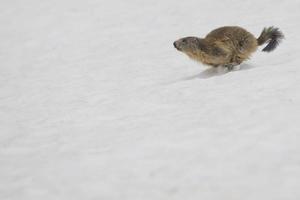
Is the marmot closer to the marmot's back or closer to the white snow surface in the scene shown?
the marmot's back

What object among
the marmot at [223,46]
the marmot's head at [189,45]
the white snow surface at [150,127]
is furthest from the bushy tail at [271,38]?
the marmot's head at [189,45]

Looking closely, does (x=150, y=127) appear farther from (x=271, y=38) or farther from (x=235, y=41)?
(x=271, y=38)

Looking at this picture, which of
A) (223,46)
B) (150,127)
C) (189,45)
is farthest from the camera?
(189,45)

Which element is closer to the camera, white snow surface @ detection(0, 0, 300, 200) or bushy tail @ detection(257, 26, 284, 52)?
white snow surface @ detection(0, 0, 300, 200)

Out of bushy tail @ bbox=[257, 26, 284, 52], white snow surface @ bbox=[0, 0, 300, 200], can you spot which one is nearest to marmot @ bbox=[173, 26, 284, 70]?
bushy tail @ bbox=[257, 26, 284, 52]

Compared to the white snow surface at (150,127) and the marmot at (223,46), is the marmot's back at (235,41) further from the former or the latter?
the white snow surface at (150,127)

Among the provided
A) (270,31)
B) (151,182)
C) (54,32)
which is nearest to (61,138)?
(151,182)

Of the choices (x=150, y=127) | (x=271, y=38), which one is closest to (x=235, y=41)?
(x=271, y=38)
